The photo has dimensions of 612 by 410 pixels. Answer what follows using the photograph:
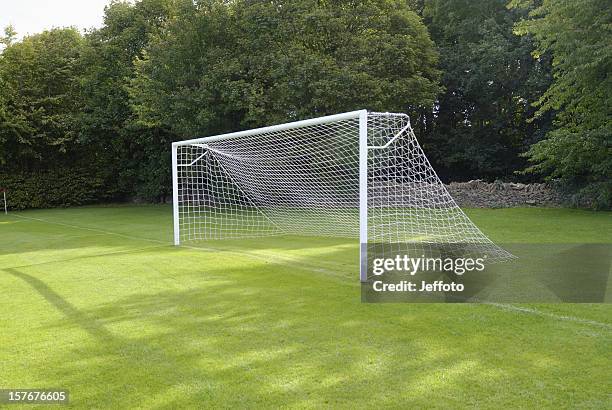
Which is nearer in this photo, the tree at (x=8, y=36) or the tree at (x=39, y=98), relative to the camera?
the tree at (x=39, y=98)

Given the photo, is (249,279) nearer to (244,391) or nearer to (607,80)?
(244,391)

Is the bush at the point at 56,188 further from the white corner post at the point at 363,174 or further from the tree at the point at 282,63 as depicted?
the white corner post at the point at 363,174

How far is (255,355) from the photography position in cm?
388

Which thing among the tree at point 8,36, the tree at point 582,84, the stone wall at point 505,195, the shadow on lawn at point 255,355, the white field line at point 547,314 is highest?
the tree at point 8,36

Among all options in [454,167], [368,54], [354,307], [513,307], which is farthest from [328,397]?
[454,167]

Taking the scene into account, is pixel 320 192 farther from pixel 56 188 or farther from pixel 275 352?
pixel 56 188

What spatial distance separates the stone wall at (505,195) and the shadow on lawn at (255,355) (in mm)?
12343

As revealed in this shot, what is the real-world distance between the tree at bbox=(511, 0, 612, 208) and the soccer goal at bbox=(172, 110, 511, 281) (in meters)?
5.05

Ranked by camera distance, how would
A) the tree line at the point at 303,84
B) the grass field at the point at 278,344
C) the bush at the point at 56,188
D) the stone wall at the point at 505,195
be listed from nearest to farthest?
the grass field at the point at 278,344
the tree line at the point at 303,84
the stone wall at the point at 505,195
the bush at the point at 56,188

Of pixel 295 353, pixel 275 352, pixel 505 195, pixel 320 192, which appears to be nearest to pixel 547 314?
pixel 295 353

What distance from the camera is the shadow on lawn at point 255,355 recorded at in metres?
3.22

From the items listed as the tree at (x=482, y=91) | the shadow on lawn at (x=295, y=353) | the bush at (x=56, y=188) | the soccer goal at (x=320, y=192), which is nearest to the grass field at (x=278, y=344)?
the shadow on lawn at (x=295, y=353)

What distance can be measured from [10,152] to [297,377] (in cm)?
2408

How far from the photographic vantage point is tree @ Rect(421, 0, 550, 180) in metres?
19.9
